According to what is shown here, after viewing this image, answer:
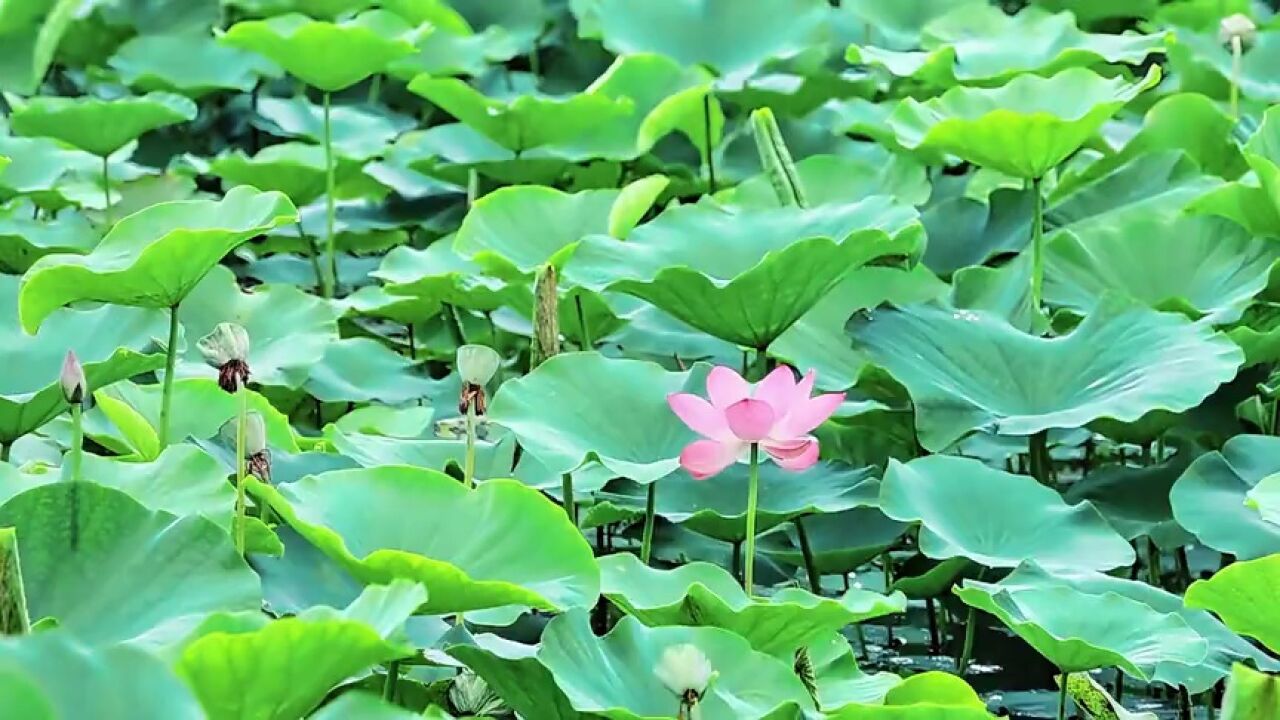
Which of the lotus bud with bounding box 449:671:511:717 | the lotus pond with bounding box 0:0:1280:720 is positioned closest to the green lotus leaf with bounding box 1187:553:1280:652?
the lotus pond with bounding box 0:0:1280:720

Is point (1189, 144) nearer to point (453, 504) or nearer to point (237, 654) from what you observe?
point (453, 504)

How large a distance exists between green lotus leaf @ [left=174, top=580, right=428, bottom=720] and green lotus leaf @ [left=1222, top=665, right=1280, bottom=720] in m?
0.33

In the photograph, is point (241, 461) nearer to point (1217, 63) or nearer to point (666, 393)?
point (666, 393)

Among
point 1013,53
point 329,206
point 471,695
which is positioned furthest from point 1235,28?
point 471,695

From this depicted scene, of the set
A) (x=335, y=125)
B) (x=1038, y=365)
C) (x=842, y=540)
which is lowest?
(x=842, y=540)

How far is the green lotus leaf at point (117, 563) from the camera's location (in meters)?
0.81

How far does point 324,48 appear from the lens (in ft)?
5.88

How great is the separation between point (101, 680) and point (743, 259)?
2.67 feet

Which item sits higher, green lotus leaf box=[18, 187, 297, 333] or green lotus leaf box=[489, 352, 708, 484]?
green lotus leaf box=[18, 187, 297, 333]

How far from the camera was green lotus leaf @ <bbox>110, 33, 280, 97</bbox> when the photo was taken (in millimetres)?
2219

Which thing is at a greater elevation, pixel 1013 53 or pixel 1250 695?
pixel 1013 53

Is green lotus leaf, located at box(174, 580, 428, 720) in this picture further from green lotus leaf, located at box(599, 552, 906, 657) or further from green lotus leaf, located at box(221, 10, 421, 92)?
green lotus leaf, located at box(221, 10, 421, 92)

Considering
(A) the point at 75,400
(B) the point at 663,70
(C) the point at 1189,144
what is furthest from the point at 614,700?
(B) the point at 663,70

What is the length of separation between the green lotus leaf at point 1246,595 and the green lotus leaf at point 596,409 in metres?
0.30
